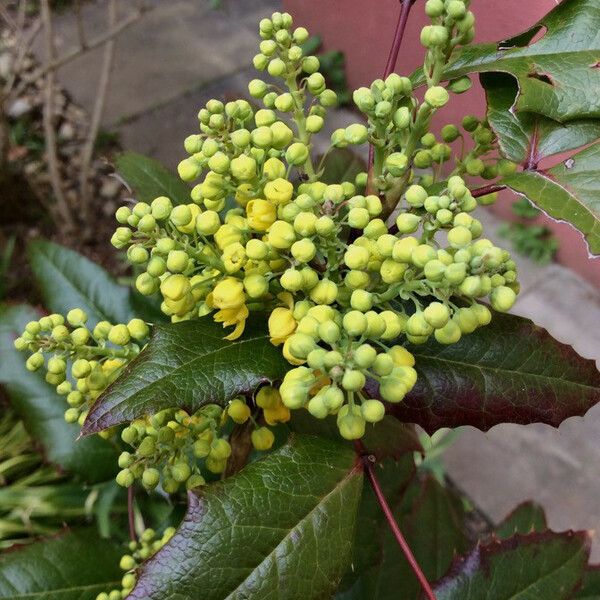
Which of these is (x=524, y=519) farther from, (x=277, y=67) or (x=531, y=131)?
(x=277, y=67)

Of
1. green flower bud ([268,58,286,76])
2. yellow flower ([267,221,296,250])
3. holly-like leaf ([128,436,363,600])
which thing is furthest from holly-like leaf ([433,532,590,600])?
green flower bud ([268,58,286,76])

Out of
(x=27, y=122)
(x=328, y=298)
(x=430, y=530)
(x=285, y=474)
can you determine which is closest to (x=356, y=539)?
(x=430, y=530)

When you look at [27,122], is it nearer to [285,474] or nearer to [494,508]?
[494,508]

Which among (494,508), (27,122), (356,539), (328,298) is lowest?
(494,508)

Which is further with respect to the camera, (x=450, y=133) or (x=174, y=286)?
(x=450, y=133)

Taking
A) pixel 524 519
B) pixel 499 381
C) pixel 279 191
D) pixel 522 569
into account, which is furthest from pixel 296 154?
pixel 524 519

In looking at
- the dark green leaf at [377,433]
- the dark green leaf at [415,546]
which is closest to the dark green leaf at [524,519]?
the dark green leaf at [415,546]
